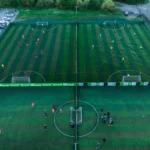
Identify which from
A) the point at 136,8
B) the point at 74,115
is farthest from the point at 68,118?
the point at 136,8

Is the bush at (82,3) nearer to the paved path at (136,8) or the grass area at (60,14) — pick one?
the grass area at (60,14)

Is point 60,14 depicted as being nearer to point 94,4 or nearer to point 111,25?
point 94,4

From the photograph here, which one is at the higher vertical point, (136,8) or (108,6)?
(108,6)

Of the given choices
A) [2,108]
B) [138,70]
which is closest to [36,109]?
[2,108]

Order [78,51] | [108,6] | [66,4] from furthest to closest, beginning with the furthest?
[66,4], [108,6], [78,51]

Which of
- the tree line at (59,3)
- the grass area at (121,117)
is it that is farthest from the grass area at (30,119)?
the tree line at (59,3)
